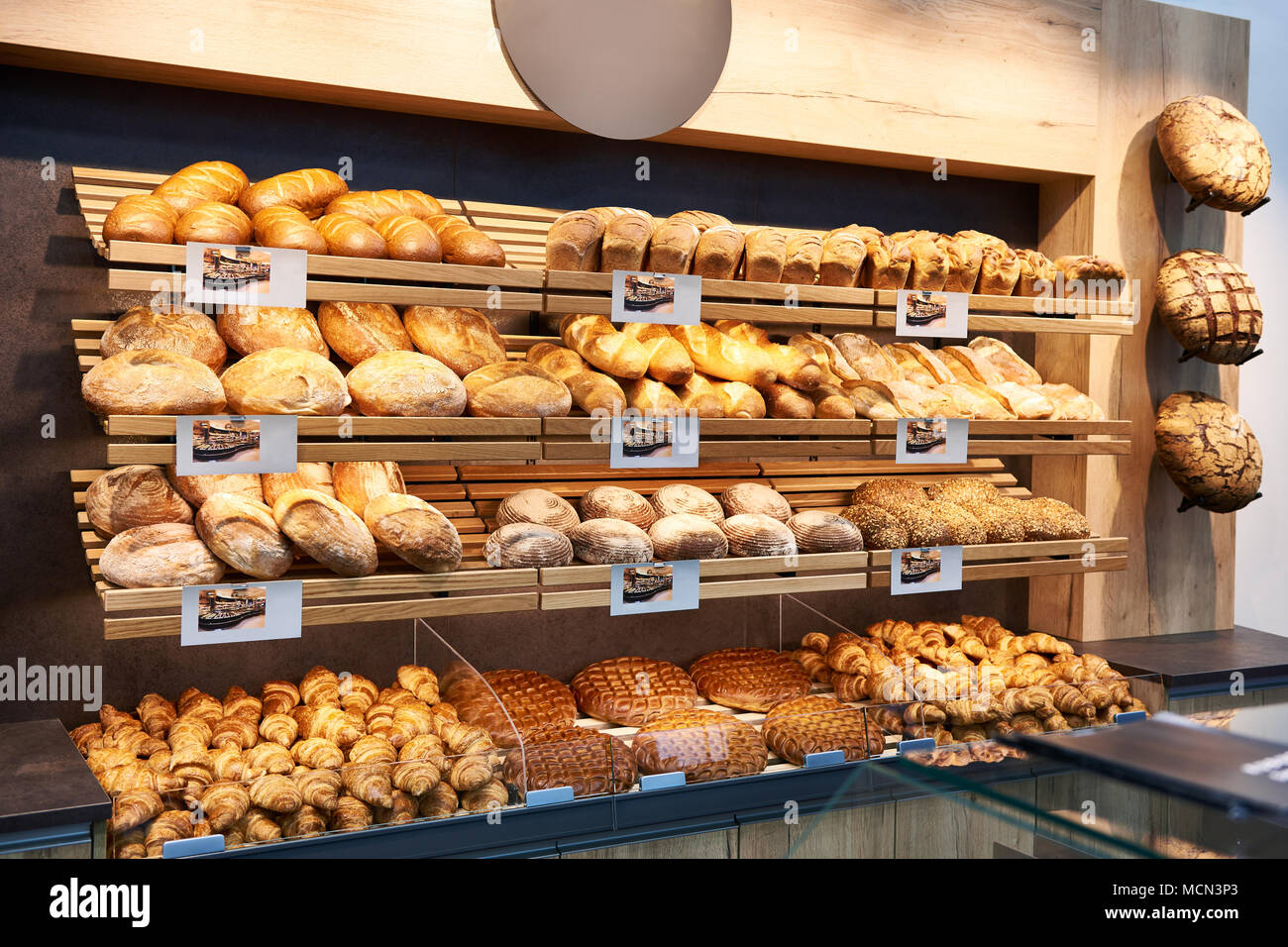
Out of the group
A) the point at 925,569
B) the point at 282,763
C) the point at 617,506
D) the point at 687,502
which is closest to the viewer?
the point at 282,763

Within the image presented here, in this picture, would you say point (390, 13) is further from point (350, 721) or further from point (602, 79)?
point (350, 721)

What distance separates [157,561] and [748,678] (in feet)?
5.40

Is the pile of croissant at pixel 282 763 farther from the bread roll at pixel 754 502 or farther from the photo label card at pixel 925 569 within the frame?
the photo label card at pixel 925 569

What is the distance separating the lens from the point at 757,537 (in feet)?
9.13

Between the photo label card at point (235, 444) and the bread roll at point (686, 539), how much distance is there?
928 mm

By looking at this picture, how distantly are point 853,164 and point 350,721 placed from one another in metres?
2.38

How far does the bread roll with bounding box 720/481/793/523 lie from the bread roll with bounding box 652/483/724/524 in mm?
36

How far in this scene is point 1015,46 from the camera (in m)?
3.45

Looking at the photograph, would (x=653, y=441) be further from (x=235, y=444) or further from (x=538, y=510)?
(x=235, y=444)

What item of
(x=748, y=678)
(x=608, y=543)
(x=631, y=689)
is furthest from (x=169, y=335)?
(x=748, y=678)

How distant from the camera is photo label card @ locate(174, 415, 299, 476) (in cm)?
214

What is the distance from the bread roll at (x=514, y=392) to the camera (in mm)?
2490

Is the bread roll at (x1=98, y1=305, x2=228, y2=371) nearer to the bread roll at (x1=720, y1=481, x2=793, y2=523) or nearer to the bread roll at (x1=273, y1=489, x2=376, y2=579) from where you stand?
the bread roll at (x1=273, y1=489, x2=376, y2=579)
